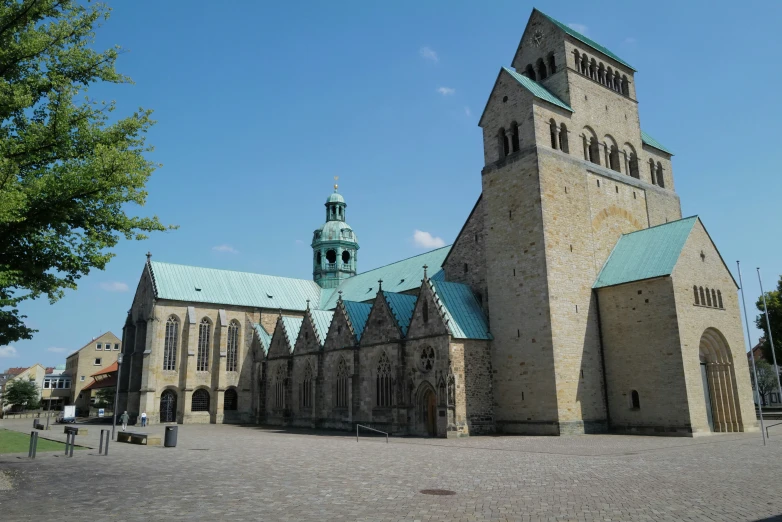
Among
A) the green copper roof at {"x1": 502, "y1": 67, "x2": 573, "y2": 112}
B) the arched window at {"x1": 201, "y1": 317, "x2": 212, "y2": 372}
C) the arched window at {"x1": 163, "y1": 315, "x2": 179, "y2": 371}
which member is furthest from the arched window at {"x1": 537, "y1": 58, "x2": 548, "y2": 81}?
the arched window at {"x1": 163, "y1": 315, "x2": 179, "y2": 371}

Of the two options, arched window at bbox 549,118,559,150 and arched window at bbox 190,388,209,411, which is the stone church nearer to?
arched window at bbox 549,118,559,150

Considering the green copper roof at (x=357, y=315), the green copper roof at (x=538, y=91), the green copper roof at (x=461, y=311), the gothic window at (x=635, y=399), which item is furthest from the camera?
the green copper roof at (x=357, y=315)

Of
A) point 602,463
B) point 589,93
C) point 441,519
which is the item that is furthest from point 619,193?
point 441,519

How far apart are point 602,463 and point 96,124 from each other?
19076 mm

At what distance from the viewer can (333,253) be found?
6712 centimetres

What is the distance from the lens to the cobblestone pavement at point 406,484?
11156mm

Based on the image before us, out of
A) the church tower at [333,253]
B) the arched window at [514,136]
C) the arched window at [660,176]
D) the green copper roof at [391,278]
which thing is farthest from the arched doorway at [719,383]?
the church tower at [333,253]

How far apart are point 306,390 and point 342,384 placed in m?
5.66

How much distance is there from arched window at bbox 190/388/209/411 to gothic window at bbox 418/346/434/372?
29455 millimetres

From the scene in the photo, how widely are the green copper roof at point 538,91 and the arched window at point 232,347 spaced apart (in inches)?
1434

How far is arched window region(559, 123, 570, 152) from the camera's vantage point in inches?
1463

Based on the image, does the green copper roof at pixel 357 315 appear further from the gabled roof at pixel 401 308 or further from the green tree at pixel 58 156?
the green tree at pixel 58 156

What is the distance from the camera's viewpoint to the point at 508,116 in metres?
37.9

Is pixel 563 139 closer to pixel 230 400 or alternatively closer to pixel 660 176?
pixel 660 176
